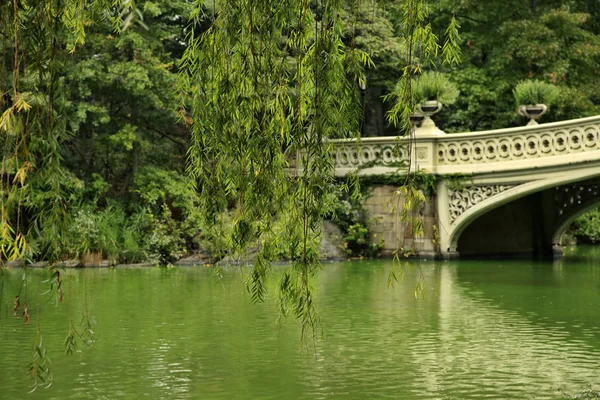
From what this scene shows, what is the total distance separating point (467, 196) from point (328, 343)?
36.0 ft

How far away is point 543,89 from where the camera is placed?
822 inches

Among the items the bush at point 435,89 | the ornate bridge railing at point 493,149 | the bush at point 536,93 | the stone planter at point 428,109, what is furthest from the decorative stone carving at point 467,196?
the bush at point 536,93

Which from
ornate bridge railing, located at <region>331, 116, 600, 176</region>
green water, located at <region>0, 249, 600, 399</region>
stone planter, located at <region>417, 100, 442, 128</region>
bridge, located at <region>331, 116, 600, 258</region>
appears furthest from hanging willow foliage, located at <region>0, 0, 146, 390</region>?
stone planter, located at <region>417, 100, 442, 128</region>

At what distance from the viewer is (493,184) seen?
2028 cm

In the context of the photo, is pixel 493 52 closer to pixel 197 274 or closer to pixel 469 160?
pixel 469 160

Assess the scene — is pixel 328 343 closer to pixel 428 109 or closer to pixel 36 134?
pixel 36 134

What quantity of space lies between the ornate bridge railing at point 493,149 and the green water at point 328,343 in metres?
3.55

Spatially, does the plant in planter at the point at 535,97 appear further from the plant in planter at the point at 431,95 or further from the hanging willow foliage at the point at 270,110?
the hanging willow foliage at the point at 270,110

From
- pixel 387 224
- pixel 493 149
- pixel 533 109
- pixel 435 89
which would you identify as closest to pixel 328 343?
pixel 435 89

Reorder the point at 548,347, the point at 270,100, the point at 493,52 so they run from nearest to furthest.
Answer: the point at 270,100, the point at 548,347, the point at 493,52

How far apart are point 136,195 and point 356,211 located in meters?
3.94

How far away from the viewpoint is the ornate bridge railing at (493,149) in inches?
752

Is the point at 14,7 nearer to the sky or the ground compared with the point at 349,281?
nearer to the sky

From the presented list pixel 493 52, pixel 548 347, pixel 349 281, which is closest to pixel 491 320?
pixel 548 347
